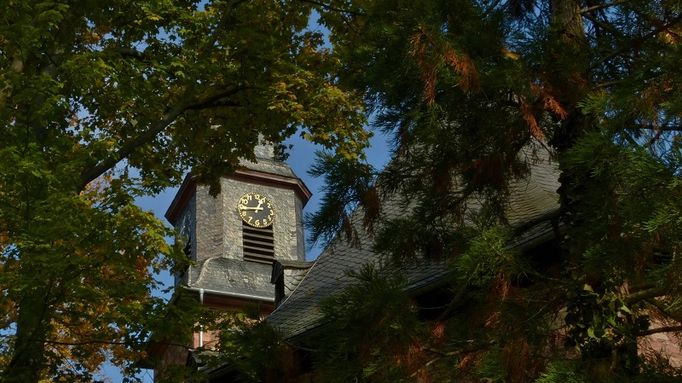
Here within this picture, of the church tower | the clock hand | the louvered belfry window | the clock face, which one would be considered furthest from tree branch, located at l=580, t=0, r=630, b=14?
the clock hand

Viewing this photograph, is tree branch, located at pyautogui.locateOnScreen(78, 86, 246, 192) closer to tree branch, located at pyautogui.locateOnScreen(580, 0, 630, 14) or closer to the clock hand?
tree branch, located at pyautogui.locateOnScreen(580, 0, 630, 14)

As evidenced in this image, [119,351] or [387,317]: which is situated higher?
[119,351]

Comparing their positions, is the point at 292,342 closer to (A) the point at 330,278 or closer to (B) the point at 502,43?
(B) the point at 502,43

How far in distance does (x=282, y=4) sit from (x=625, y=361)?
8009 millimetres

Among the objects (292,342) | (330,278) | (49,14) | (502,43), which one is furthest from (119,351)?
(502,43)

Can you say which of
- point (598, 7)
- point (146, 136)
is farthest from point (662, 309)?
point (146, 136)

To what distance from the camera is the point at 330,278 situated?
14.6 meters

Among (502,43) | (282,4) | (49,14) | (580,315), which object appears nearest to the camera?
(580,315)

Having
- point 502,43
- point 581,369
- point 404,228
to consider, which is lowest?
point 581,369

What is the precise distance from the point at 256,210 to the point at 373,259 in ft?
43.6

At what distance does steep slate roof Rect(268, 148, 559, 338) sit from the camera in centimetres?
878

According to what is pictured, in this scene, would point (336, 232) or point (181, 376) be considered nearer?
point (336, 232)

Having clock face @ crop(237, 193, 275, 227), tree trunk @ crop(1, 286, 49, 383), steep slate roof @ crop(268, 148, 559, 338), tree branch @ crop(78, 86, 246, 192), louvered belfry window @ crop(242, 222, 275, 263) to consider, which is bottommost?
tree trunk @ crop(1, 286, 49, 383)

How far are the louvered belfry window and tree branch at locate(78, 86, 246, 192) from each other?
43.8ft
